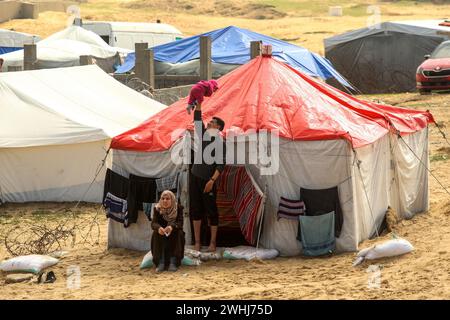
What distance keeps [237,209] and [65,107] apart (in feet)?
20.1

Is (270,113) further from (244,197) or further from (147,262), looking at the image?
(147,262)

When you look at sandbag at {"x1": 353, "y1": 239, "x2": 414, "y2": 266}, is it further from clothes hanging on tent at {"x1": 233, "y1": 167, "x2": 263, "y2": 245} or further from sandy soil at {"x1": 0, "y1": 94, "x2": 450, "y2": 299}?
clothes hanging on tent at {"x1": 233, "y1": 167, "x2": 263, "y2": 245}

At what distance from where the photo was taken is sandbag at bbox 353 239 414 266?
10.3 meters

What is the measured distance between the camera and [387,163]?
12258 mm

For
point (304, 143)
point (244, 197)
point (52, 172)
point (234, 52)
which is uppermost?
point (304, 143)

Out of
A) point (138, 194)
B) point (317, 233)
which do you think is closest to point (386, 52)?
point (138, 194)

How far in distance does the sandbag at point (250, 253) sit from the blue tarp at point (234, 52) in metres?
14.5

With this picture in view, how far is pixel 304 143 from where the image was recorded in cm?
1104

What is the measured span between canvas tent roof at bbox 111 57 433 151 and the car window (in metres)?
14.7

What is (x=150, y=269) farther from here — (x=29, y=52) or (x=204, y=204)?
(x=29, y=52)

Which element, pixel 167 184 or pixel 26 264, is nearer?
pixel 26 264

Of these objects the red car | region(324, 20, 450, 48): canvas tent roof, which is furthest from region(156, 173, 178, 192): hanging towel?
region(324, 20, 450, 48): canvas tent roof

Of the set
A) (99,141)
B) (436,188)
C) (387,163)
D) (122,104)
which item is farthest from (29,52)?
(387,163)

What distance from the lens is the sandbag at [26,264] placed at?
36.9 feet
